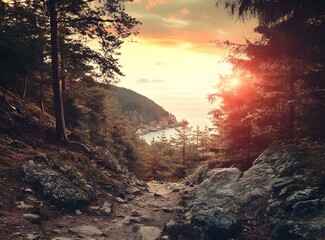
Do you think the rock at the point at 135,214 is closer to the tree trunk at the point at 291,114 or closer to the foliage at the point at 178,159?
the tree trunk at the point at 291,114

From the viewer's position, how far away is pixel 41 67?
20953mm

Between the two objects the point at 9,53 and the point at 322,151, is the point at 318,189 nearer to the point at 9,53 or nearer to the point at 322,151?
the point at 322,151

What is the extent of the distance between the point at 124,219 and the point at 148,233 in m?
1.88

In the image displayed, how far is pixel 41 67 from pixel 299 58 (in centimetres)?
1649

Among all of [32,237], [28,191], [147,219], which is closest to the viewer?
[32,237]

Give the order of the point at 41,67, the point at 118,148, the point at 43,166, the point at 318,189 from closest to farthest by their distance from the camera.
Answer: the point at 318,189 < the point at 43,166 < the point at 41,67 < the point at 118,148

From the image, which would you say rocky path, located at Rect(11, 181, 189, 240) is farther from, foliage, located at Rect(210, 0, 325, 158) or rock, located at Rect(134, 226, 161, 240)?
foliage, located at Rect(210, 0, 325, 158)

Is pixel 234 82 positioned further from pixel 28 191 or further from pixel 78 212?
pixel 28 191

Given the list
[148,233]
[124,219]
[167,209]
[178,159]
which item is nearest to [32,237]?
[148,233]

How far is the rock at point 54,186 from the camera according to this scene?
11.0 metres

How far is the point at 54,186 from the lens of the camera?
37.1 ft

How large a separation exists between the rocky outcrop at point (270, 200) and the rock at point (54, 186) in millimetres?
4274

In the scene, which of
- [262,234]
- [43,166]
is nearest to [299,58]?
[262,234]

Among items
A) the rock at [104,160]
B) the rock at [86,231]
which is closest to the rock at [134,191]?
the rock at [104,160]
